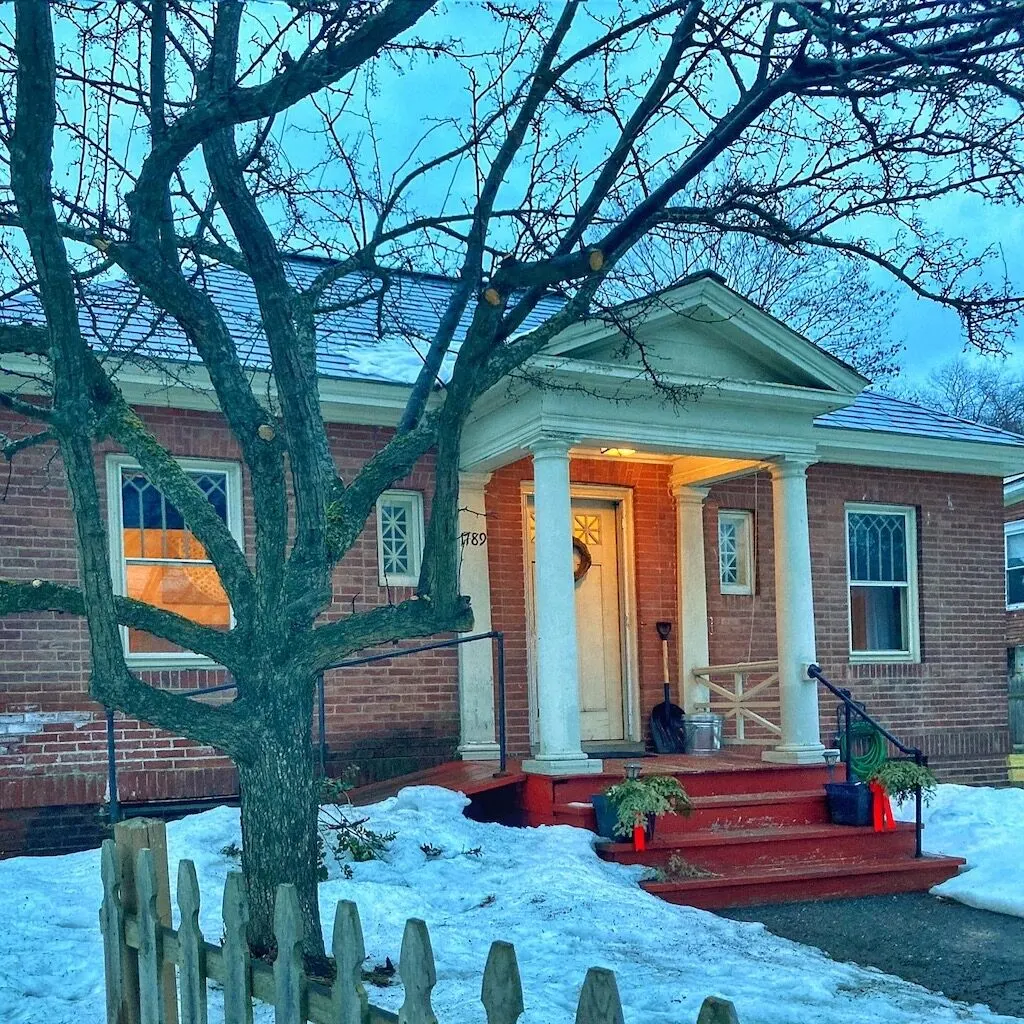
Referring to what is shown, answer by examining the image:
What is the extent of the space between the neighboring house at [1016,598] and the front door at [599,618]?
1086 centimetres

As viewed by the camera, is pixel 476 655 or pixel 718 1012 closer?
pixel 718 1012

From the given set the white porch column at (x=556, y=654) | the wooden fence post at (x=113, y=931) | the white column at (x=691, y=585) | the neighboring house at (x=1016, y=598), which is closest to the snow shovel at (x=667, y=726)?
the white column at (x=691, y=585)

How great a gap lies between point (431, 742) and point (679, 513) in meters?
3.40

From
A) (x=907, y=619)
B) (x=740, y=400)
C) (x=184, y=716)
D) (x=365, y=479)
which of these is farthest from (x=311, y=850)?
(x=907, y=619)

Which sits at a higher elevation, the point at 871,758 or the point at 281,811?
the point at 281,811

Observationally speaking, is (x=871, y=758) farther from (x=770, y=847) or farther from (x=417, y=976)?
(x=417, y=976)

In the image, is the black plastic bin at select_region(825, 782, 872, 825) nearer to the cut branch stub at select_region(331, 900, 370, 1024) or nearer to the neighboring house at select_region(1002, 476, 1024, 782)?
the cut branch stub at select_region(331, 900, 370, 1024)

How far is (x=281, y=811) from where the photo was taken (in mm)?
4773

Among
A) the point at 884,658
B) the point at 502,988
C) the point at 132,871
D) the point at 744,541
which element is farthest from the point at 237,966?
the point at 884,658

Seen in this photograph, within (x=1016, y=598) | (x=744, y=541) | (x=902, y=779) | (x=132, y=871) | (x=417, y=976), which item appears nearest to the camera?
(x=417, y=976)

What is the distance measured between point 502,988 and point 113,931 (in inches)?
79.3

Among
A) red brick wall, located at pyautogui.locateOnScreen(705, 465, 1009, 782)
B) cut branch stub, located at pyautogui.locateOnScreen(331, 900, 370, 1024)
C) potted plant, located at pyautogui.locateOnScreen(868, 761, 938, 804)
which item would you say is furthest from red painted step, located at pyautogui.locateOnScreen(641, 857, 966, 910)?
cut branch stub, located at pyautogui.locateOnScreen(331, 900, 370, 1024)

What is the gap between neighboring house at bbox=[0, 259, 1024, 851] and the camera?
29.5 feet

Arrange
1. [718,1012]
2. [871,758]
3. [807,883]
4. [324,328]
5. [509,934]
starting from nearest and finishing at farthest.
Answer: [718,1012] → [509,934] → [807,883] → [871,758] → [324,328]
